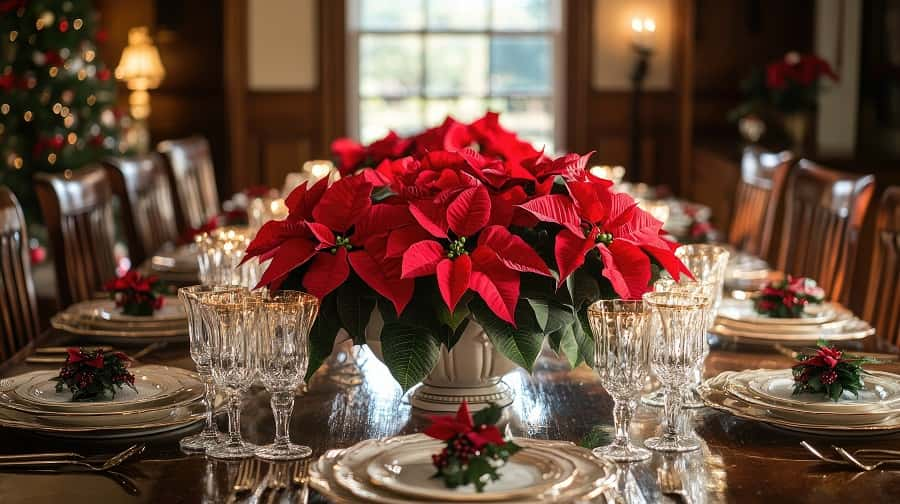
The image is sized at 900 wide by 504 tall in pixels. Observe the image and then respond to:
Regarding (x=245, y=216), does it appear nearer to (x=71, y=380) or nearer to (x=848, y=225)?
(x=848, y=225)

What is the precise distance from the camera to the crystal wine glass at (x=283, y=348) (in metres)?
1.33

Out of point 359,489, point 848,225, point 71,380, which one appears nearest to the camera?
point 359,489

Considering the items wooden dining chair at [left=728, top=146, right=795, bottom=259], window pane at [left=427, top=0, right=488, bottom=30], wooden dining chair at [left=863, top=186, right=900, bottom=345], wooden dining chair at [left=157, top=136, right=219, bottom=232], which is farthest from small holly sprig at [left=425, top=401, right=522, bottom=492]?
window pane at [left=427, top=0, right=488, bottom=30]

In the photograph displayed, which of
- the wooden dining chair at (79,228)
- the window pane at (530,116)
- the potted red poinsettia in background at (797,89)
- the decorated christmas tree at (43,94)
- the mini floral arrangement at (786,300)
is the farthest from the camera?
the window pane at (530,116)

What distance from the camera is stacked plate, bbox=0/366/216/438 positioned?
144 centimetres

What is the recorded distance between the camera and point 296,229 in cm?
153

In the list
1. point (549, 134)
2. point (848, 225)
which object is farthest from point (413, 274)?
point (549, 134)

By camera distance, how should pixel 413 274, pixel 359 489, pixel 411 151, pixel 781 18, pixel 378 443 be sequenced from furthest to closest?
pixel 781 18 < pixel 411 151 < pixel 413 274 < pixel 378 443 < pixel 359 489

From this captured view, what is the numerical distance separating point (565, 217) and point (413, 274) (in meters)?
0.21

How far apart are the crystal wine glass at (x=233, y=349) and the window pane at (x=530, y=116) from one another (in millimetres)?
5293

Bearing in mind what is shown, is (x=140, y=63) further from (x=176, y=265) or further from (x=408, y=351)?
(x=408, y=351)

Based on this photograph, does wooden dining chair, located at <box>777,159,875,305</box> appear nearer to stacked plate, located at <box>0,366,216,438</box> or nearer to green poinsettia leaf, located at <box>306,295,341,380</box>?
green poinsettia leaf, located at <box>306,295,341,380</box>

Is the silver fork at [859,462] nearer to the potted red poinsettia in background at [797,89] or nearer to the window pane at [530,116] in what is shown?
the potted red poinsettia in background at [797,89]

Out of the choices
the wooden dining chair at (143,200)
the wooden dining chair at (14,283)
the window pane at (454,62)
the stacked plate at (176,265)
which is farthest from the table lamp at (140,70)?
the wooden dining chair at (14,283)
